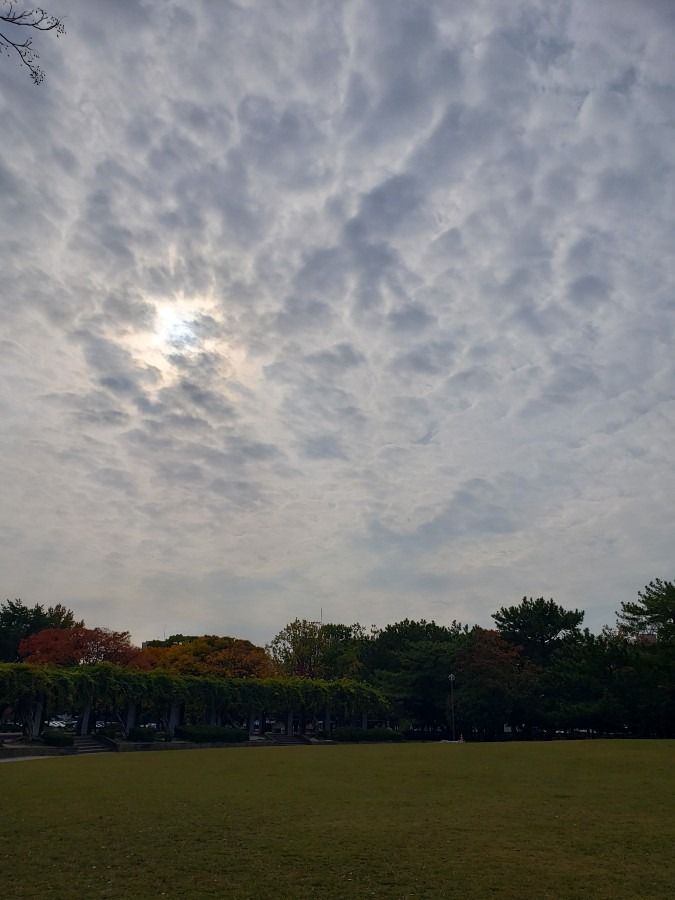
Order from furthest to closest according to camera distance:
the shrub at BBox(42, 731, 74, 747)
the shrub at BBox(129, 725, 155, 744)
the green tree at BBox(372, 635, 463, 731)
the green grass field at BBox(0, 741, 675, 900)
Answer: the green tree at BBox(372, 635, 463, 731) < the shrub at BBox(129, 725, 155, 744) < the shrub at BBox(42, 731, 74, 747) < the green grass field at BBox(0, 741, 675, 900)

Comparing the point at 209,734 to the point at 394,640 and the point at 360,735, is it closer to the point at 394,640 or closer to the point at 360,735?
the point at 360,735

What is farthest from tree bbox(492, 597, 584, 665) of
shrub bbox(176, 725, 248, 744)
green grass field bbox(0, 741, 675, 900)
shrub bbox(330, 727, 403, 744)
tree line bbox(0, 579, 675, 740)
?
green grass field bbox(0, 741, 675, 900)

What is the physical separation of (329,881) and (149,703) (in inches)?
1987

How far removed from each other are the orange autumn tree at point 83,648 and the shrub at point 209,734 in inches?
556

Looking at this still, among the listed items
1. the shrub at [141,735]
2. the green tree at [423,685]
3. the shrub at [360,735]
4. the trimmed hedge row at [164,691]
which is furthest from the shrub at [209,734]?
the green tree at [423,685]

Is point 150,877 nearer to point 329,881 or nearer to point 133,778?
point 329,881

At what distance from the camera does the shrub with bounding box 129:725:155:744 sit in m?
52.1

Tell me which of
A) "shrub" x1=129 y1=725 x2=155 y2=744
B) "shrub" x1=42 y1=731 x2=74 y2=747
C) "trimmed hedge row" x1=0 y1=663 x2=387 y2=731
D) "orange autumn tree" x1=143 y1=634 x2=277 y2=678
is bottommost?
"shrub" x1=42 y1=731 x2=74 y2=747

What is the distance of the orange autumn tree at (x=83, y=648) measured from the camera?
67.7 metres

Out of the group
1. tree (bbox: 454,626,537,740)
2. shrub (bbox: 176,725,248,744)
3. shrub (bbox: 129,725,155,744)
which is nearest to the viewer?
shrub (bbox: 129,725,155,744)

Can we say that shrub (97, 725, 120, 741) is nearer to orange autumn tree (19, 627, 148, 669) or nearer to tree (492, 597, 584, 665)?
orange autumn tree (19, 627, 148, 669)

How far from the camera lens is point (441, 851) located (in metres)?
12.9

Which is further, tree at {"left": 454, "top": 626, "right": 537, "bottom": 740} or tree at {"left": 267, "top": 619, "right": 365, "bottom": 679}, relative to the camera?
tree at {"left": 267, "top": 619, "right": 365, "bottom": 679}

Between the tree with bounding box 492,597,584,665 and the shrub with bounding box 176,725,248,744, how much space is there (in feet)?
99.6
